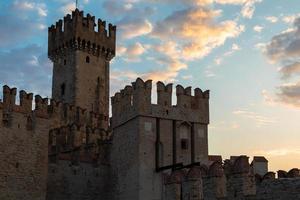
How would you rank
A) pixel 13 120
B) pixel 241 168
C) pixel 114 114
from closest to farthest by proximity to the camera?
pixel 241 168 → pixel 13 120 → pixel 114 114

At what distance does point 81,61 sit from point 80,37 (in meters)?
2.20

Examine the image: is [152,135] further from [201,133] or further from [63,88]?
[63,88]

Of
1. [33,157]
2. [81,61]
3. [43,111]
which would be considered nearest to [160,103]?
[43,111]

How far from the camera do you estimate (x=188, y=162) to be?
98.2 feet

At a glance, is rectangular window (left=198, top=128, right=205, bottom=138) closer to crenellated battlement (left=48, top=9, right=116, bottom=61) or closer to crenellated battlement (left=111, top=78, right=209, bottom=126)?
crenellated battlement (left=111, top=78, right=209, bottom=126)

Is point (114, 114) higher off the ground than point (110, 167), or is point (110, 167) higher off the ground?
point (114, 114)

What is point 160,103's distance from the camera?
29.6m

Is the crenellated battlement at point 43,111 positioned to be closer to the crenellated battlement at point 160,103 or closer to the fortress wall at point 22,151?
the fortress wall at point 22,151

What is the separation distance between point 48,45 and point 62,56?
2.85 meters

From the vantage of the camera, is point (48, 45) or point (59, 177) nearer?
point (59, 177)

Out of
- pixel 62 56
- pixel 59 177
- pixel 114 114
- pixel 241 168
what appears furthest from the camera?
pixel 62 56

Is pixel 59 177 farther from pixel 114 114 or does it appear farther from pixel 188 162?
pixel 188 162

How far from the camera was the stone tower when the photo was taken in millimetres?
46562

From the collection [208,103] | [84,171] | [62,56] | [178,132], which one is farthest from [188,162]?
[62,56]
